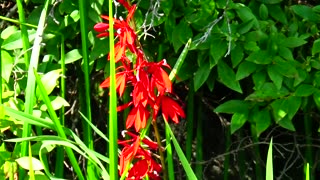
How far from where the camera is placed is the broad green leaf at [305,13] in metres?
1.71

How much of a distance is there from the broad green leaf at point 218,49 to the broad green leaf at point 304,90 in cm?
20

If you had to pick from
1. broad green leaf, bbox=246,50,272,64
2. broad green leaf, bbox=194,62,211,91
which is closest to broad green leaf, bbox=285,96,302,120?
broad green leaf, bbox=246,50,272,64

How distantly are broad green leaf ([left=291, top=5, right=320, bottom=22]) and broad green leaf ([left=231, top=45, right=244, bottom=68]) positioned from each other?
0.59 feet

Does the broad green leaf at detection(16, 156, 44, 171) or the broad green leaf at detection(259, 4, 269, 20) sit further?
the broad green leaf at detection(259, 4, 269, 20)

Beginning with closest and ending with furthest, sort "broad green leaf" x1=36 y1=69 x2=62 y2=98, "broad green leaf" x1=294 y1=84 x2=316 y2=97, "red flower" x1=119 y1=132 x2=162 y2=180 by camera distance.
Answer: "red flower" x1=119 y1=132 x2=162 y2=180 < "broad green leaf" x1=36 y1=69 x2=62 y2=98 < "broad green leaf" x1=294 y1=84 x2=316 y2=97

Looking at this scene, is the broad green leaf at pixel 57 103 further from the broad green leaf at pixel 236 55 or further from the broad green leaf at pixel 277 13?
the broad green leaf at pixel 277 13

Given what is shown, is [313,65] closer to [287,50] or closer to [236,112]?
[287,50]

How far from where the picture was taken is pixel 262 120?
1.69 m

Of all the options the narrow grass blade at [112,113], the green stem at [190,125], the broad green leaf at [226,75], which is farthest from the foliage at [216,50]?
the narrow grass blade at [112,113]

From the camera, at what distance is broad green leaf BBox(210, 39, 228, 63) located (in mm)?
1619

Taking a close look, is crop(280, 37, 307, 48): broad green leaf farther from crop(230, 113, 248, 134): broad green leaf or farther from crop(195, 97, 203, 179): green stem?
crop(195, 97, 203, 179): green stem

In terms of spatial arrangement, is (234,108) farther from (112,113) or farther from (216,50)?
(112,113)

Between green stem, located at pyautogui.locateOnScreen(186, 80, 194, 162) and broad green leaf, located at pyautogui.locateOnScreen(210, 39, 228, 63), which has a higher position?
broad green leaf, located at pyautogui.locateOnScreen(210, 39, 228, 63)

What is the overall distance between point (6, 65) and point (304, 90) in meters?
0.70
